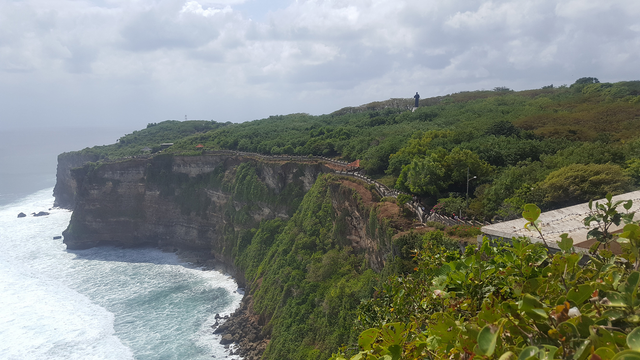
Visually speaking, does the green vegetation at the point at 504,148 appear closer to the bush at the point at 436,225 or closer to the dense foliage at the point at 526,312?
the bush at the point at 436,225

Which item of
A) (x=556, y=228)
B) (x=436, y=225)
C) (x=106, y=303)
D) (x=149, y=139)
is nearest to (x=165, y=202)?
(x=106, y=303)

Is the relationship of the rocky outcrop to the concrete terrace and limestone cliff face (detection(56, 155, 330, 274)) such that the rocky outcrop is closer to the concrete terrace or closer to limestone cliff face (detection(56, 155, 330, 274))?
limestone cliff face (detection(56, 155, 330, 274))

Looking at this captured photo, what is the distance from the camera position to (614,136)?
35656 millimetres

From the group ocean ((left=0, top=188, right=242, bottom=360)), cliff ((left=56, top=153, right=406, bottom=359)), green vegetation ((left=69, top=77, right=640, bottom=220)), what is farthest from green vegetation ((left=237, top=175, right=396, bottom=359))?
green vegetation ((left=69, top=77, right=640, bottom=220))

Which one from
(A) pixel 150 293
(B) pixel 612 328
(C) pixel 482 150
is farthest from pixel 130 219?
(B) pixel 612 328

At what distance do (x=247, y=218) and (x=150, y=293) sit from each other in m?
14.8

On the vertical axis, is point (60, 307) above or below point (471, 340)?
below

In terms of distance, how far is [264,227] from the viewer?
5028 centimetres

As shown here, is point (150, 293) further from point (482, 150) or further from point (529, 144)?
point (529, 144)

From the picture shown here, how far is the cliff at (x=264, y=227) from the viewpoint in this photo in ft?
97.3

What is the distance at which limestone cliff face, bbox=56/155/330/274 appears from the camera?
57.5 metres

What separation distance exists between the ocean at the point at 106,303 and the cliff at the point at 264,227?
11.5 feet

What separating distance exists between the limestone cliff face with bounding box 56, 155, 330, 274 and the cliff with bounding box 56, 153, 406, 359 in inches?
6.5

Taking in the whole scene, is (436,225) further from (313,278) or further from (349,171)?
(349,171)
